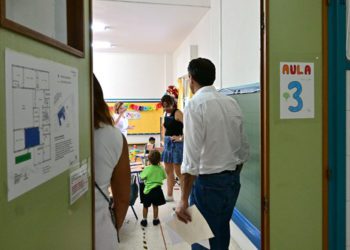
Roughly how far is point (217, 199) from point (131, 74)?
6.28 meters

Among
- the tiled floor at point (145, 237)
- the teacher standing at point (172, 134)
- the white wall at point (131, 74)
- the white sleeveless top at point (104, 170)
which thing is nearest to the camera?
the white sleeveless top at point (104, 170)

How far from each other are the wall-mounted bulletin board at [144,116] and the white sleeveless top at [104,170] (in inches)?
248

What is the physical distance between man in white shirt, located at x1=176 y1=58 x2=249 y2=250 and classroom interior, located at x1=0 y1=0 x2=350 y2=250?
0.21 metres

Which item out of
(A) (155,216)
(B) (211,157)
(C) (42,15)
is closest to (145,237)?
(A) (155,216)

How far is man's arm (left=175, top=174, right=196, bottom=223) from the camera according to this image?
179 centimetres

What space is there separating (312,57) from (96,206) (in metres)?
1.33

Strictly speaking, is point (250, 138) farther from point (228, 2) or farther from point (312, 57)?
point (228, 2)

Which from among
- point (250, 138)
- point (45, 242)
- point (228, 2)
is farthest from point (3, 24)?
point (228, 2)

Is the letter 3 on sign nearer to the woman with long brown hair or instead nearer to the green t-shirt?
the woman with long brown hair

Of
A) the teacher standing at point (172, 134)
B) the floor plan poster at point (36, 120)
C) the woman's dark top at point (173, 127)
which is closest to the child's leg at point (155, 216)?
the teacher standing at point (172, 134)

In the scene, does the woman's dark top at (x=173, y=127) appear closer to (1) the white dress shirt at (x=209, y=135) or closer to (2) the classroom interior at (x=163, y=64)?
(2) the classroom interior at (x=163, y=64)

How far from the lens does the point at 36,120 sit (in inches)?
31.5

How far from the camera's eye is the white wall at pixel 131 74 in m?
7.64

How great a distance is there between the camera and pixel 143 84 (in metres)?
7.81
